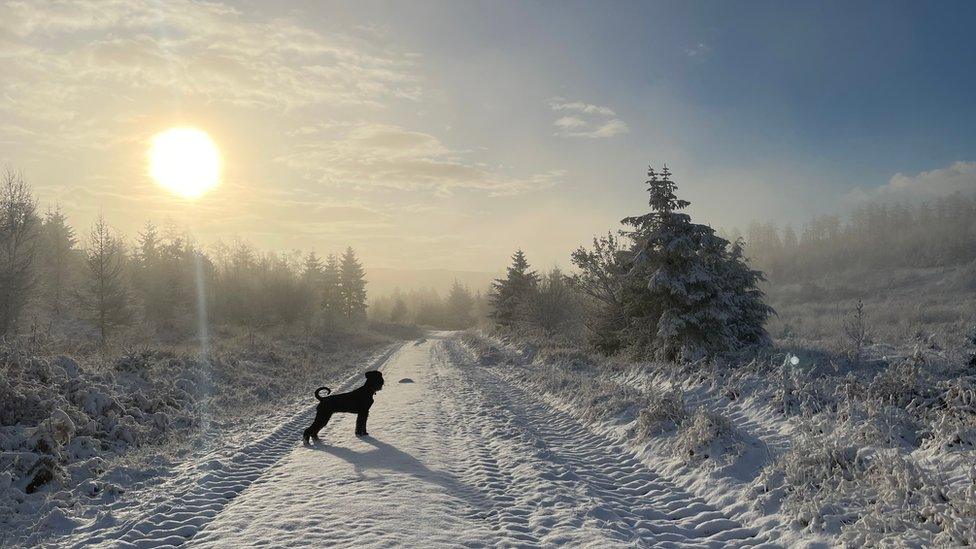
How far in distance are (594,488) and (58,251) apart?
62.2 metres

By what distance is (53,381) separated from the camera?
955cm

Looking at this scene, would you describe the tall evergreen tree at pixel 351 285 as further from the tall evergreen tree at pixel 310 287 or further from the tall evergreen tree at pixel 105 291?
the tall evergreen tree at pixel 105 291

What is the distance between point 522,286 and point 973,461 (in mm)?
40938

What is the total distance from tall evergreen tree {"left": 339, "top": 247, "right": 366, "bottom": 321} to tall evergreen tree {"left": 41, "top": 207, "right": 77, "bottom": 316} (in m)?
31.6

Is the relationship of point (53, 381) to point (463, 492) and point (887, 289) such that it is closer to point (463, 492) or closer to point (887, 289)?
point (463, 492)

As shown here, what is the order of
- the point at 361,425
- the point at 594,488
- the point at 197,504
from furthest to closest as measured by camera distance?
the point at 361,425 → the point at 594,488 → the point at 197,504

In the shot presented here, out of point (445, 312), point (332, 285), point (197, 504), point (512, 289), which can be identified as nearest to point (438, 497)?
point (197, 504)

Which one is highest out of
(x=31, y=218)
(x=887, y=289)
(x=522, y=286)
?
(x=31, y=218)

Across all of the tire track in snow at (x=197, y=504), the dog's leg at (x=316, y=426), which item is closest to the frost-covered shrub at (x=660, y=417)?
the dog's leg at (x=316, y=426)

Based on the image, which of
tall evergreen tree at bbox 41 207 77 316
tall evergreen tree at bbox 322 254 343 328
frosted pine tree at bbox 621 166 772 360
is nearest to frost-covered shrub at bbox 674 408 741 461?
frosted pine tree at bbox 621 166 772 360

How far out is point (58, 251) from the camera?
50500 millimetres

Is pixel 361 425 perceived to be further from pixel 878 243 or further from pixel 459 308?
pixel 878 243

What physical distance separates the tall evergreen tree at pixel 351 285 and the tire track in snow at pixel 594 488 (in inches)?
2596

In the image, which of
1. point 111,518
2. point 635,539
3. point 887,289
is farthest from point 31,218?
point 887,289
